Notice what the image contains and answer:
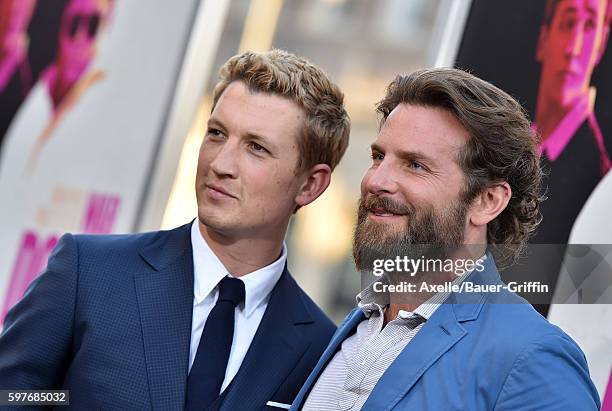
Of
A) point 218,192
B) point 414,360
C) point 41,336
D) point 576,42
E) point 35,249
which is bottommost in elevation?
point 35,249

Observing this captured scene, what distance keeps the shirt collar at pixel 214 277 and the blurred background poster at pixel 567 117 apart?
0.63m

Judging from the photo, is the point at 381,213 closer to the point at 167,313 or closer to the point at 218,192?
the point at 218,192

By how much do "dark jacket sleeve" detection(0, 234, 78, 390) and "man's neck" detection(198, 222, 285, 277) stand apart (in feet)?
1.21

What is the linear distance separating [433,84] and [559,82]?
0.57 m

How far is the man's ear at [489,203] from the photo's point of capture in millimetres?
2031

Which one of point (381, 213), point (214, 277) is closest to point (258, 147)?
point (214, 277)

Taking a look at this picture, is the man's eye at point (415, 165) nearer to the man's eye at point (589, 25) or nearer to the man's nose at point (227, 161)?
the man's nose at point (227, 161)

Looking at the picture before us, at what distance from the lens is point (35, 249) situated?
3.87 m

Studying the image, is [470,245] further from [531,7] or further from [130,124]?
[130,124]

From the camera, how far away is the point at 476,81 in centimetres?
205

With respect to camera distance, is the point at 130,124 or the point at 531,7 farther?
the point at 130,124

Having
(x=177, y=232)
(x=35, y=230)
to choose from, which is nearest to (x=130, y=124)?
(x=35, y=230)

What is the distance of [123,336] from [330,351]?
489 mm

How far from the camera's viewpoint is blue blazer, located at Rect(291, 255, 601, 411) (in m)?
1.65
